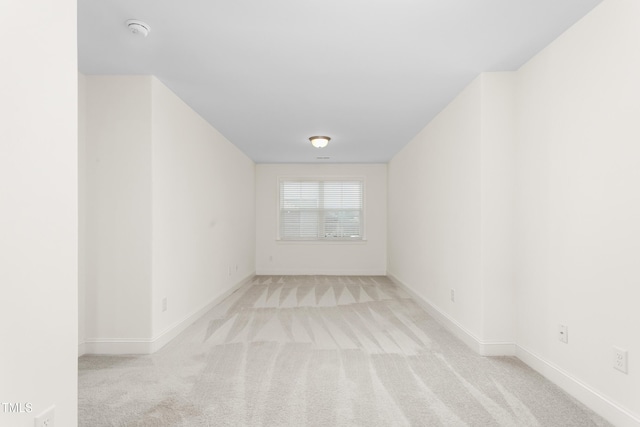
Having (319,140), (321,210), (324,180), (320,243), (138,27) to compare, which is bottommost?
(320,243)

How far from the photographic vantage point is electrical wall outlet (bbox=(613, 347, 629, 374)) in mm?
1957

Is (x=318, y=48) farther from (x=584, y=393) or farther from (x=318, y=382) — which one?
(x=584, y=393)

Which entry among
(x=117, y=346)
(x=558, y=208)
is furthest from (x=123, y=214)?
(x=558, y=208)

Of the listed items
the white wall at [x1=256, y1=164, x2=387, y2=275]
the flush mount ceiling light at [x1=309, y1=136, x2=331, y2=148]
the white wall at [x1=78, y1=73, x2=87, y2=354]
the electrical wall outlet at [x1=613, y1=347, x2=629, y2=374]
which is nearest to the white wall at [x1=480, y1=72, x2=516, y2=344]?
the electrical wall outlet at [x1=613, y1=347, x2=629, y2=374]

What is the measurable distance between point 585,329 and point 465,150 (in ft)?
5.98

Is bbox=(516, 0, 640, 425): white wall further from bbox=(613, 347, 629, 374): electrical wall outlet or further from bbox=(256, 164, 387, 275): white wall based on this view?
bbox=(256, 164, 387, 275): white wall

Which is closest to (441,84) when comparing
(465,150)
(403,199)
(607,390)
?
(465,150)

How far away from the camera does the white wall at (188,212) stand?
3.35 m
